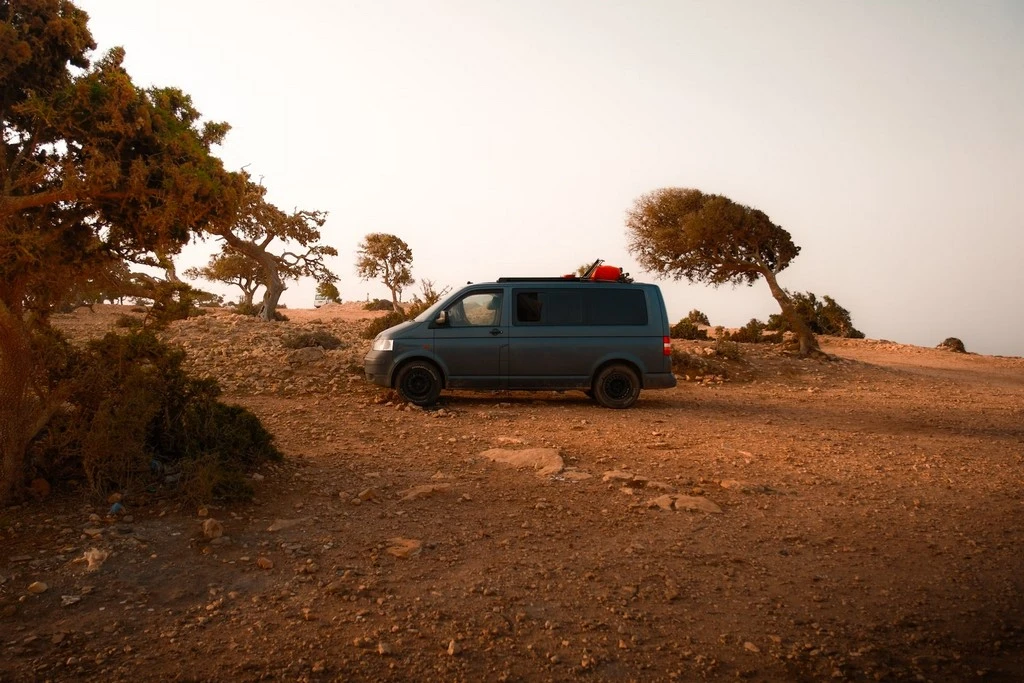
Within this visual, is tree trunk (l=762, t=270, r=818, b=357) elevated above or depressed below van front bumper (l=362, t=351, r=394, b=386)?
above

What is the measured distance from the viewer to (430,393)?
1142 centimetres

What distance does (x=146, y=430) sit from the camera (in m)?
6.41

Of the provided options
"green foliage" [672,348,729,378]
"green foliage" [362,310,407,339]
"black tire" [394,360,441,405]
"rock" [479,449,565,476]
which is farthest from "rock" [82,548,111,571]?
"green foliage" [362,310,407,339]

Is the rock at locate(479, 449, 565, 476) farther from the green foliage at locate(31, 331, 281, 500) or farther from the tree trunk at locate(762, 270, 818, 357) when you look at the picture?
the tree trunk at locate(762, 270, 818, 357)

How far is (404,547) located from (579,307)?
716cm

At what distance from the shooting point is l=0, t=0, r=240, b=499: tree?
5328mm

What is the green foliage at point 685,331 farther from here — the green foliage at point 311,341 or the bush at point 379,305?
the bush at point 379,305

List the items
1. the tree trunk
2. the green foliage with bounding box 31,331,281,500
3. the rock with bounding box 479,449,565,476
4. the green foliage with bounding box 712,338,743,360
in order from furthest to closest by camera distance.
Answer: the tree trunk
the green foliage with bounding box 712,338,743,360
the rock with bounding box 479,449,565,476
the green foliage with bounding box 31,331,281,500

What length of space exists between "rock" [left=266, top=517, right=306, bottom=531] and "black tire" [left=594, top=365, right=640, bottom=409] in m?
6.76

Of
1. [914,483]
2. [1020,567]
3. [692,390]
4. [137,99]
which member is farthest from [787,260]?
[137,99]

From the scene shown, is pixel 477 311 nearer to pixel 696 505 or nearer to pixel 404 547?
pixel 696 505

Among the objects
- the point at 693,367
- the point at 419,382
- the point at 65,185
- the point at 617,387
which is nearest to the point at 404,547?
the point at 65,185

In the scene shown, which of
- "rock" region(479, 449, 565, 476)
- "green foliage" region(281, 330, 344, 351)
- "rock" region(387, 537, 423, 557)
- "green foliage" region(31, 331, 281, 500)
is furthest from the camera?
"green foliage" region(281, 330, 344, 351)

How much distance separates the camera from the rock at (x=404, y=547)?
5.05 metres
